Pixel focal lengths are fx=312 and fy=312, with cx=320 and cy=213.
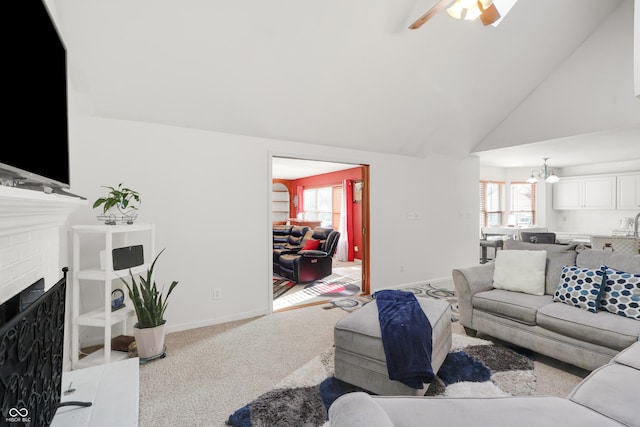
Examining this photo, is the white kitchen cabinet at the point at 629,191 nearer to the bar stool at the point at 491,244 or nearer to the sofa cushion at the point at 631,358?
the bar stool at the point at 491,244

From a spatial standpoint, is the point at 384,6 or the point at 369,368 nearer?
the point at 369,368

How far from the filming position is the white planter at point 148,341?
8.14ft

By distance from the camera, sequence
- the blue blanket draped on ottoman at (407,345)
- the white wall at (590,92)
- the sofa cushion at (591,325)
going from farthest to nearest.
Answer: the white wall at (590,92), the sofa cushion at (591,325), the blue blanket draped on ottoman at (407,345)

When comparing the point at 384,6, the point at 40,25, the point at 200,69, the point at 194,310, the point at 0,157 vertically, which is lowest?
the point at 194,310

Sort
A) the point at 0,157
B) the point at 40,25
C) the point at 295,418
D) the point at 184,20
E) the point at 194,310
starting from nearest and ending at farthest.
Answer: the point at 0,157
the point at 40,25
the point at 295,418
the point at 184,20
the point at 194,310

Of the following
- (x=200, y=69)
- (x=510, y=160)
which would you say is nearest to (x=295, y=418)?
(x=200, y=69)

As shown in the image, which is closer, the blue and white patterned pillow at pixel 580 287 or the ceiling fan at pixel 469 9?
the ceiling fan at pixel 469 9

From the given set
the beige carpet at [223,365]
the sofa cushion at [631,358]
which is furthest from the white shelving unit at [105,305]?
the sofa cushion at [631,358]

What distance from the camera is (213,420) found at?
72.0 inches

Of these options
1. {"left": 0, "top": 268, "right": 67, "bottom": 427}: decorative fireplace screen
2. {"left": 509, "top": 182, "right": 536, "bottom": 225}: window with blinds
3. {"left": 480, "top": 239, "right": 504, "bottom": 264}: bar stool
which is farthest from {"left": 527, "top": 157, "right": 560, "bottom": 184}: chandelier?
{"left": 0, "top": 268, "right": 67, "bottom": 427}: decorative fireplace screen

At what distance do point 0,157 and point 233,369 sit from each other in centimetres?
205

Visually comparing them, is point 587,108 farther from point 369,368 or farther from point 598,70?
point 369,368

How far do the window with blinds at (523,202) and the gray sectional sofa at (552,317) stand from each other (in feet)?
18.6

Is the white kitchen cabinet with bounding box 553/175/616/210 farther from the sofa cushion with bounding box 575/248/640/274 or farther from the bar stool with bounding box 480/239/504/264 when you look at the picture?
the sofa cushion with bounding box 575/248/640/274
